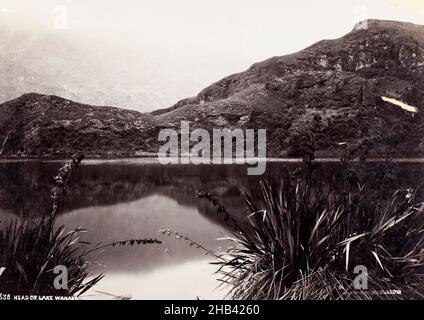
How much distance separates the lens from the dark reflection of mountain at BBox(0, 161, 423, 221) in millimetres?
5381

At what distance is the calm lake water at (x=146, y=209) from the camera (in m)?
4.79

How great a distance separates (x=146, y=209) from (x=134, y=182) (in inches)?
39.4

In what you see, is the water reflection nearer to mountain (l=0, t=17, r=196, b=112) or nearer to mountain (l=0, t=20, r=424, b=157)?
mountain (l=0, t=20, r=424, b=157)

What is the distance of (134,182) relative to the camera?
23.7ft

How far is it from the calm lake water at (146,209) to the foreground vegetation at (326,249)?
601 millimetres

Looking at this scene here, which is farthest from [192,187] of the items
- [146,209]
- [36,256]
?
[36,256]

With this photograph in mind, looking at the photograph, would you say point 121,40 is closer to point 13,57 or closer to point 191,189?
point 13,57

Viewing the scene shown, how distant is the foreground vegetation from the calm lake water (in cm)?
60

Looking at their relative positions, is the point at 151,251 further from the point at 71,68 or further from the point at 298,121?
the point at 71,68

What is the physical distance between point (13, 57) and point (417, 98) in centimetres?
702

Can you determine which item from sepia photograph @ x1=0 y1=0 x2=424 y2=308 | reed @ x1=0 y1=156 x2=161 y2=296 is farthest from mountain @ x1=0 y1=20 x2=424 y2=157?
reed @ x1=0 y1=156 x2=161 y2=296

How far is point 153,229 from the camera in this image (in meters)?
5.67

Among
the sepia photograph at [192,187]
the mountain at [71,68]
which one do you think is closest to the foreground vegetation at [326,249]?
the sepia photograph at [192,187]
